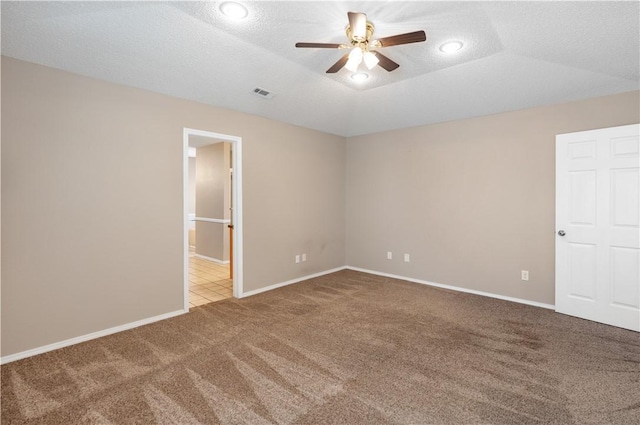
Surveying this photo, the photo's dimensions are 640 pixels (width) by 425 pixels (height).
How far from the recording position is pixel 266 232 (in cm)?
457

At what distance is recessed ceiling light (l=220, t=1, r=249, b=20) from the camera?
230 cm

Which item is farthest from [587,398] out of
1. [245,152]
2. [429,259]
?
[245,152]

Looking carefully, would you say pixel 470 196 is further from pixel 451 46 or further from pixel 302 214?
pixel 302 214

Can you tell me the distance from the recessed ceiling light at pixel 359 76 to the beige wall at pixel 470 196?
155cm

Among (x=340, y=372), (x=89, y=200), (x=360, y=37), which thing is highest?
(x=360, y=37)

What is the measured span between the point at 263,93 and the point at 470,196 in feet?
10.4

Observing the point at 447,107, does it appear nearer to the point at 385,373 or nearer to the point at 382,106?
the point at 382,106

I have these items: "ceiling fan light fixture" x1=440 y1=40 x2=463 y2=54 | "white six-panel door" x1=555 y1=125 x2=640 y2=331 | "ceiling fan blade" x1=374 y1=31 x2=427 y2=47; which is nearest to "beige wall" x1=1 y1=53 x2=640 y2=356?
"white six-panel door" x1=555 y1=125 x2=640 y2=331

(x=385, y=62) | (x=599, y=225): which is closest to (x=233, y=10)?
(x=385, y=62)

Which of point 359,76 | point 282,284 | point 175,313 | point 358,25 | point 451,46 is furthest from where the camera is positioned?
point 282,284

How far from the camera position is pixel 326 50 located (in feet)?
9.98

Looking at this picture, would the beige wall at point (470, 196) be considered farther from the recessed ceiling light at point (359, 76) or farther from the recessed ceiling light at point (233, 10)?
the recessed ceiling light at point (233, 10)

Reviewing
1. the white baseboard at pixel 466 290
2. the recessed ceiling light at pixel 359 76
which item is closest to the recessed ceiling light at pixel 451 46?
the recessed ceiling light at pixel 359 76

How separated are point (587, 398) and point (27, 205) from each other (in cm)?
455
